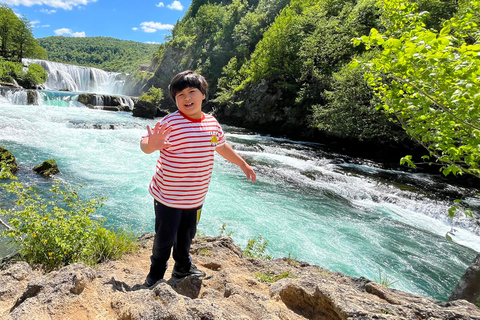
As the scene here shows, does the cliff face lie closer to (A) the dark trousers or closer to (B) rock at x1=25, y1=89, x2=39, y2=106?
(A) the dark trousers

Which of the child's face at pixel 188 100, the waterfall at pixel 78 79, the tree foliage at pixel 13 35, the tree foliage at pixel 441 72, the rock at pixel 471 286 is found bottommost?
the rock at pixel 471 286

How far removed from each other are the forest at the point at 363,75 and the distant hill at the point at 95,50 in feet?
361

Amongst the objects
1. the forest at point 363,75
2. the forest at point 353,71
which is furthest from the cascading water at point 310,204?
the forest at point 353,71

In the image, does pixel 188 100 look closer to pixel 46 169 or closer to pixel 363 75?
pixel 363 75

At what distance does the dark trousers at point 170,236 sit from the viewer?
2.25m

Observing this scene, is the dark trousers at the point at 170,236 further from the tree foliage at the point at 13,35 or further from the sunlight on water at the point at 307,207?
the tree foliage at the point at 13,35

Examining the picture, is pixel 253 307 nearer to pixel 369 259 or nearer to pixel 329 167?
pixel 369 259

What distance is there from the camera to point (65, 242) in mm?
2904

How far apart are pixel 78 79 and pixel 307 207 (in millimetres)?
57214

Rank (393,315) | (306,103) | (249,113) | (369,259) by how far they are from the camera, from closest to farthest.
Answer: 1. (393,315)
2. (369,259)
3. (306,103)
4. (249,113)

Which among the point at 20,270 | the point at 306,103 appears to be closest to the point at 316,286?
the point at 20,270

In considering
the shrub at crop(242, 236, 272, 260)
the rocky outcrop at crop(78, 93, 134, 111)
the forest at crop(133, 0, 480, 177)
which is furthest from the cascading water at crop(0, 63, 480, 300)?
the rocky outcrop at crop(78, 93, 134, 111)

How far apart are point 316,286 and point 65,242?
2.75 metres

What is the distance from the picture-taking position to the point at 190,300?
1.76 meters
